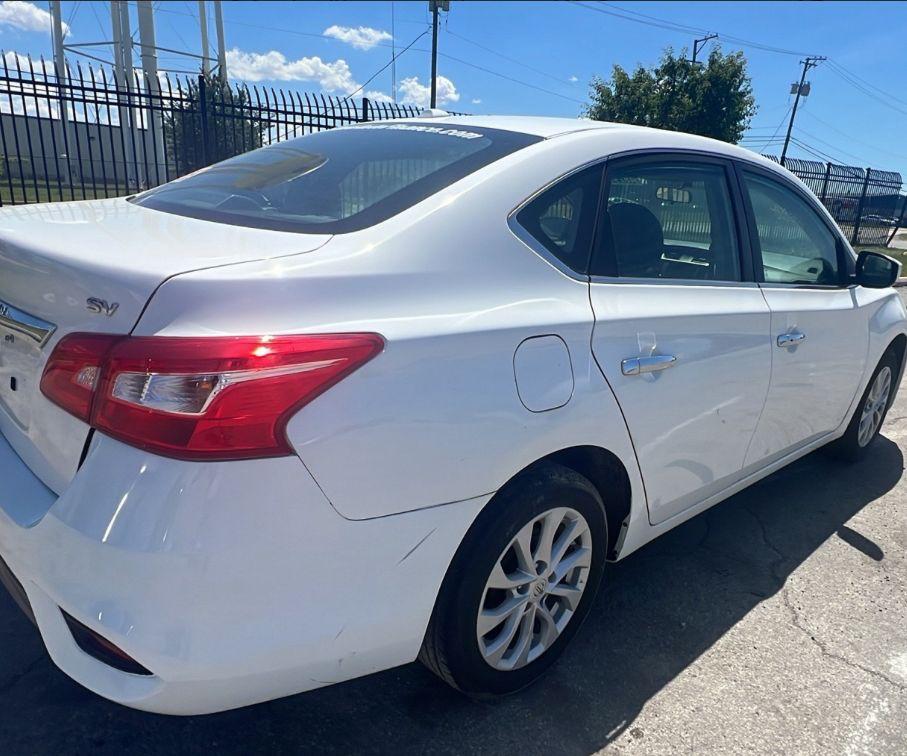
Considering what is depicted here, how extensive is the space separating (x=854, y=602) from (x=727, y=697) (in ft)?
3.15

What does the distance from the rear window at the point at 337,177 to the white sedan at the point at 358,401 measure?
14 millimetres

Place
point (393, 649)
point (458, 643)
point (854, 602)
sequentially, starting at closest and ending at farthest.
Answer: point (393, 649), point (458, 643), point (854, 602)

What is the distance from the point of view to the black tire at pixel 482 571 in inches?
72.5

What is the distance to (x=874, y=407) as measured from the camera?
4152 millimetres

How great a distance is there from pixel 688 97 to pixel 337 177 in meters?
24.5

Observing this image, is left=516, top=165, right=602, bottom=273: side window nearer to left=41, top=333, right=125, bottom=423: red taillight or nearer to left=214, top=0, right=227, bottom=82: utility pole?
left=41, top=333, right=125, bottom=423: red taillight

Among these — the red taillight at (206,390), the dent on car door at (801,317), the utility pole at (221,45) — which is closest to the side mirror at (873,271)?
the dent on car door at (801,317)

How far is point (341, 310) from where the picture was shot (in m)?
1.58

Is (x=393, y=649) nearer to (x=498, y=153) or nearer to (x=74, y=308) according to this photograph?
(x=74, y=308)

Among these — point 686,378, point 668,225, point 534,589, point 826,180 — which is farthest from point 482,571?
point 826,180

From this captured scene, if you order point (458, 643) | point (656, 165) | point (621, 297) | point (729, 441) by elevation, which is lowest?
point (458, 643)

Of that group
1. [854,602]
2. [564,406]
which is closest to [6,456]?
[564,406]

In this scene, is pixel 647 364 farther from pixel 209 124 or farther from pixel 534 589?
pixel 209 124

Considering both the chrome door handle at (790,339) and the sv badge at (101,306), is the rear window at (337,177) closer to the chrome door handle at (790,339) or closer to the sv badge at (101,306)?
the sv badge at (101,306)
